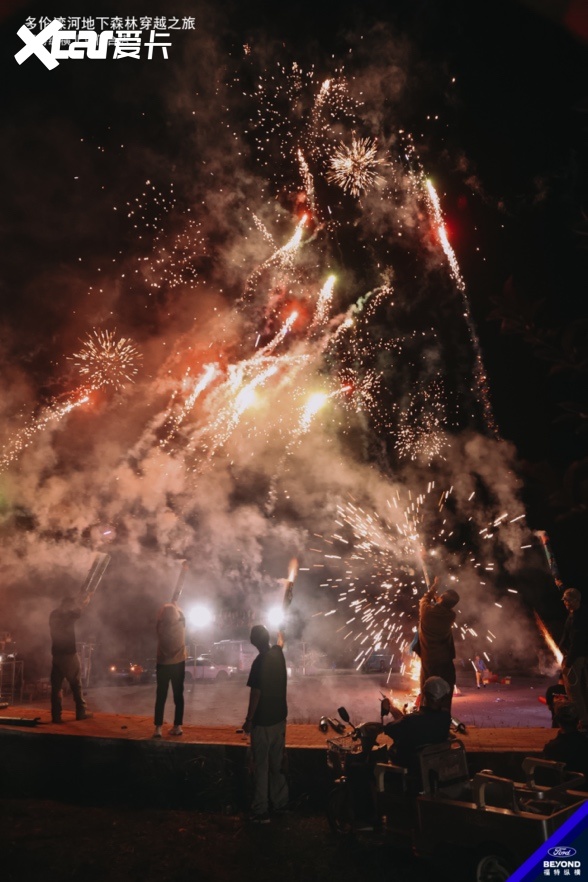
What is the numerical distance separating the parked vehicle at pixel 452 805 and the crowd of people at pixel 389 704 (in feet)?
0.70

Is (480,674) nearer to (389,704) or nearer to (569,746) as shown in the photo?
(569,746)

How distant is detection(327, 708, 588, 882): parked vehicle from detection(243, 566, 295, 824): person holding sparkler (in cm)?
74

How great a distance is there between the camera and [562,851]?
101 inches

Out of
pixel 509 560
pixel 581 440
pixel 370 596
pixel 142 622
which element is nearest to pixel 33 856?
pixel 581 440

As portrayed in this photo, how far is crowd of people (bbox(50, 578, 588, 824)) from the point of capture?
172 inches

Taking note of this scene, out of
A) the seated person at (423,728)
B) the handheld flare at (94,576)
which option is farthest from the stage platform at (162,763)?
the handheld flare at (94,576)

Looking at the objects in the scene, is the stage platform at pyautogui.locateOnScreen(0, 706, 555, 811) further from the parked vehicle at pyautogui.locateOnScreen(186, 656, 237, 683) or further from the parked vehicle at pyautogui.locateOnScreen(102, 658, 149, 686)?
the parked vehicle at pyautogui.locateOnScreen(186, 656, 237, 683)

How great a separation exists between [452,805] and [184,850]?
248 centimetres

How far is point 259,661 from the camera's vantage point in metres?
5.70

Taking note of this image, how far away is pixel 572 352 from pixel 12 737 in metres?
7.07

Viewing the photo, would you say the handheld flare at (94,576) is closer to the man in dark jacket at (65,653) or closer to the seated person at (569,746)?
the man in dark jacket at (65,653)

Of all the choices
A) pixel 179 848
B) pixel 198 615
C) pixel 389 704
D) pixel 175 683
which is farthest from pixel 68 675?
pixel 198 615

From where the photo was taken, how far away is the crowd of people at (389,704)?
14.4ft

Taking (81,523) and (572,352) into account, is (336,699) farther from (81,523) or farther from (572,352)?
(572,352)
